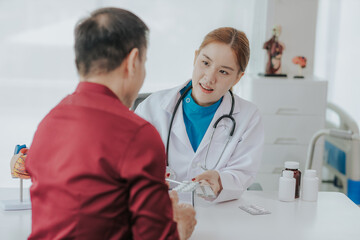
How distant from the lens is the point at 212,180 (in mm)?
1759

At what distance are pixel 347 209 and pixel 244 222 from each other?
43 centimetres

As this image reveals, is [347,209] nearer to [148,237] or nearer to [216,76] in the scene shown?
[216,76]

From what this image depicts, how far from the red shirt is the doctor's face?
2.97ft

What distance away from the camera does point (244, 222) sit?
1.60 m

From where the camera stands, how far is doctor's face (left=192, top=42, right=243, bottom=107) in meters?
1.93

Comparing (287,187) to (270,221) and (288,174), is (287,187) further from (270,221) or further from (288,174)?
(270,221)

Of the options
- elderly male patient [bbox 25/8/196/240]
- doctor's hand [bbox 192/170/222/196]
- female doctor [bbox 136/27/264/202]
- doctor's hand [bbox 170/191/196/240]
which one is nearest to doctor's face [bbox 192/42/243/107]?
female doctor [bbox 136/27/264/202]

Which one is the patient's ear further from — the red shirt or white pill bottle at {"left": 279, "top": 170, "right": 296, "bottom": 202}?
white pill bottle at {"left": 279, "top": 170, "right": 296, "bottom": 202}

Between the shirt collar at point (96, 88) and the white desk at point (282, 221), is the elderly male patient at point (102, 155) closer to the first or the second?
the shirt collar at point (96, 88)

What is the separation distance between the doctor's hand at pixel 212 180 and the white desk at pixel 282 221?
6 centimetres

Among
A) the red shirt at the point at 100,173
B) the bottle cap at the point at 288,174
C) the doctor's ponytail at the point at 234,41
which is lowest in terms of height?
the bottle cap at the point at 288,174

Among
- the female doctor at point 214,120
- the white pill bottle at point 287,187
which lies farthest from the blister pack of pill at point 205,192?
the white pill bottle at point 287,187

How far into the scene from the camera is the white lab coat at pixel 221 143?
1.94m

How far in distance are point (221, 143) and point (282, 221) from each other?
445mm
